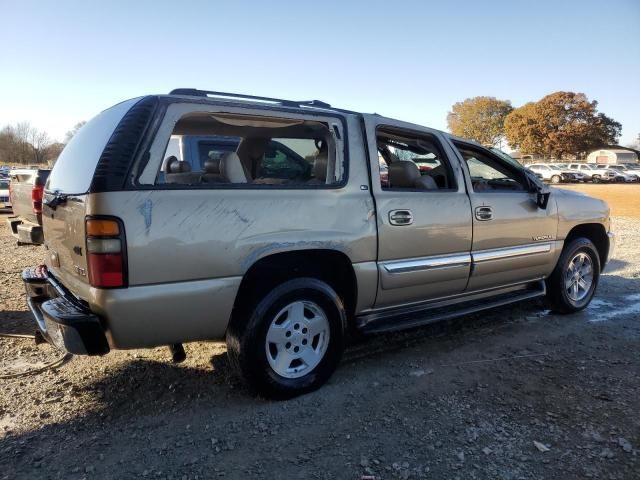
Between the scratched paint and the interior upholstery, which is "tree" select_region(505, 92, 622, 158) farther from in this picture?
the scratched paint

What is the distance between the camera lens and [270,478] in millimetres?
2400

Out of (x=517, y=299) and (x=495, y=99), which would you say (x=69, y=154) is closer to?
(x=517, y=299)

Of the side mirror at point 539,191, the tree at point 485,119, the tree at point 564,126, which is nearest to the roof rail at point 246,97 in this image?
the side mirror at point 539,191

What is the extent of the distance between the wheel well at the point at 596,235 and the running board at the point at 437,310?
2.56 feet

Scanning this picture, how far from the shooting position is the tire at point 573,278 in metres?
4.89

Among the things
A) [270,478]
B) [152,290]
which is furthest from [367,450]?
[152,290]

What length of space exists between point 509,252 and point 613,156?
71.8 m

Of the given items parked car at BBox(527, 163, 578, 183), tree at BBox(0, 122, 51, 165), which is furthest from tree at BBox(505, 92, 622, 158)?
tree at BBox(0, 122, 51, 165)

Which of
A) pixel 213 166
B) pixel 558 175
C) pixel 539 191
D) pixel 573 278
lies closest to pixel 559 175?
pixel 558 175

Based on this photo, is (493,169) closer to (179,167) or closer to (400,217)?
(400,217)

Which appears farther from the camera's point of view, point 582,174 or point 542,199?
point 582,174

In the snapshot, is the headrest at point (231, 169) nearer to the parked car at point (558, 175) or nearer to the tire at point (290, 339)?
the tire at point (290, 339)

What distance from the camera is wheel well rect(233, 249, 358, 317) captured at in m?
3.07

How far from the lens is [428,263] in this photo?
3.72m
